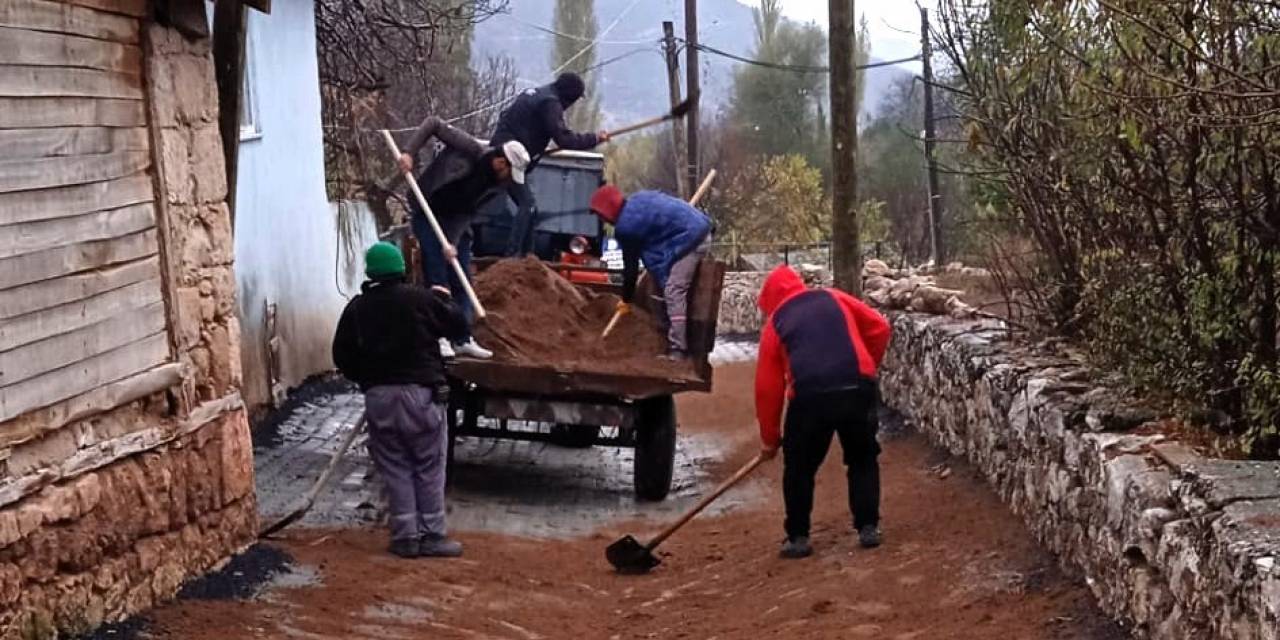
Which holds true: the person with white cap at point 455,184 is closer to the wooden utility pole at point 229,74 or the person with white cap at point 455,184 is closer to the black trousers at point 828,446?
the wooden utility pole at point 229,74

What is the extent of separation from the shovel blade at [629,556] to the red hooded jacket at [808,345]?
1.07 metres

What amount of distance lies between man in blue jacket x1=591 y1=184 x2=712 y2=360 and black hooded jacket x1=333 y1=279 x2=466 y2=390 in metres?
2.48

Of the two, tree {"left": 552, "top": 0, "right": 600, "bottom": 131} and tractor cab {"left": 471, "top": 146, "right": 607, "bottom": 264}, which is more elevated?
tree {"left": 552, "top": 0, "right": 600, "bottom": 131}

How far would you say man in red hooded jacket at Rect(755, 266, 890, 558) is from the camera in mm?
8000

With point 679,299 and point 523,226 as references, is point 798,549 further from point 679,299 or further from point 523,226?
point 523,226

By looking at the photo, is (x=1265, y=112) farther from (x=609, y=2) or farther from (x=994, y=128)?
(x=609, y=2)

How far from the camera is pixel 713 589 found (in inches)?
331

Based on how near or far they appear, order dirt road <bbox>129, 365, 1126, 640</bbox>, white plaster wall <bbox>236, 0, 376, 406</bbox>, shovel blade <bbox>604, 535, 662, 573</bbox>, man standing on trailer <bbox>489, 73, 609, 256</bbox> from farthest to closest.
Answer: white plaster wall <bbox>236, 0, 376, 406</bbox> < man standing on trailer <bbox>489, 73, 609, 256</bbox> < shovel blade <bbox>604, 535, 662, 573</bbox> < dirt road <bbox>129, 365, 1126, 640</bbox>

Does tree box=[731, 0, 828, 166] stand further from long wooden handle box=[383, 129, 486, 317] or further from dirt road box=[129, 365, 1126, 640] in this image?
dirt road box=[129, 365, 1126, 640]

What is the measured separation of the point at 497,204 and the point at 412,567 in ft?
19.2

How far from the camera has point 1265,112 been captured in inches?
215

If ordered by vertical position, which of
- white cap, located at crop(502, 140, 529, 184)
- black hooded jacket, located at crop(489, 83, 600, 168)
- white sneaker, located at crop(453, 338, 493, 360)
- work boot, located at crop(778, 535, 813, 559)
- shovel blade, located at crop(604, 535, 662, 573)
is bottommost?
shovel blade, located at crop(604, 535, 662, 573)

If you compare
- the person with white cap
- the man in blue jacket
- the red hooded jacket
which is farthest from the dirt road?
the person with white cap

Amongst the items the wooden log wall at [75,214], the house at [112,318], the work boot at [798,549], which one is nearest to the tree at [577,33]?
the work boot at [798,549]
